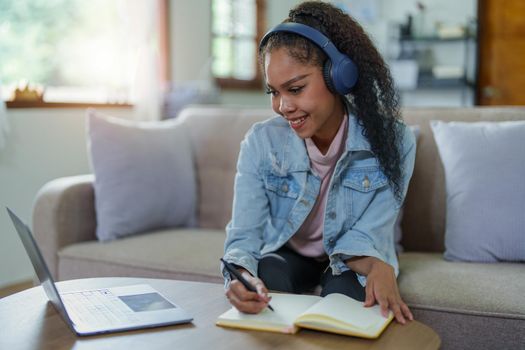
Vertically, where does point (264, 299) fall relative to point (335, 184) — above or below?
below

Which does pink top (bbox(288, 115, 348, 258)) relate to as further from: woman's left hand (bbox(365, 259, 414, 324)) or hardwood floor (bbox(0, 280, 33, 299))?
hardwood floor (bbox(0, 280, 33, 299))

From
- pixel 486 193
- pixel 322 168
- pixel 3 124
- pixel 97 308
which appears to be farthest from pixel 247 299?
pixel 3 124

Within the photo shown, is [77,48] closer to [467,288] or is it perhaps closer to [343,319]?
[467,288]

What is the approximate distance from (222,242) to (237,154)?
0.41 meters

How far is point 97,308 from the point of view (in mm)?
1246

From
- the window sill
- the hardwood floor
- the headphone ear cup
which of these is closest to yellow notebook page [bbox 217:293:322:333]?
the headphone ear cup

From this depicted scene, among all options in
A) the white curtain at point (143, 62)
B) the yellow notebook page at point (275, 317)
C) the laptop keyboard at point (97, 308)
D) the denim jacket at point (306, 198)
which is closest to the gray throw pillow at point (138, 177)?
the denim jacket at point (306, 198)

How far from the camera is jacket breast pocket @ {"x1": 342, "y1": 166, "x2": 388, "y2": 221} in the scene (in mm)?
1558

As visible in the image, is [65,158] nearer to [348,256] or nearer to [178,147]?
[178,147]

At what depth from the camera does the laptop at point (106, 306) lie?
3.76 feet

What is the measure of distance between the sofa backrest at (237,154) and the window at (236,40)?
233 centimetres

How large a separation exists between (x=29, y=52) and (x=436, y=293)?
2.60 metres

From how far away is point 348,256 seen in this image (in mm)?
1503

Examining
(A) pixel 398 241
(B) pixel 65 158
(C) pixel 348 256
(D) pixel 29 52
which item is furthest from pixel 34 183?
(C) pixel 348 256
